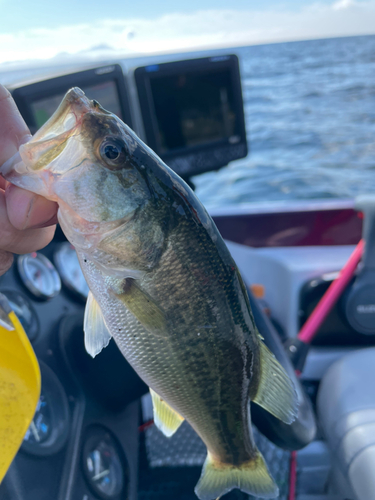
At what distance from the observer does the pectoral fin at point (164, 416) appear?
126 centimetres

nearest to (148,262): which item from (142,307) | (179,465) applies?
(142,307)

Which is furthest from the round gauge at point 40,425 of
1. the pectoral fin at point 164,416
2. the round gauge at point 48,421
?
the pectoral fin at point 164,416

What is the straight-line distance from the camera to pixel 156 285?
40.6 inches

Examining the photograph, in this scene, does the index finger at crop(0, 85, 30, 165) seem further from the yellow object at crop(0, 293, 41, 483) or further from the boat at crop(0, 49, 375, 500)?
the boat at crop(0, 49, 375, 500)

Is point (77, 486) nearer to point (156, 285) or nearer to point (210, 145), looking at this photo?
point (156, 285)

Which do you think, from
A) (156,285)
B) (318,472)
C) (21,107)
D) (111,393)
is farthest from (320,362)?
(21,107)

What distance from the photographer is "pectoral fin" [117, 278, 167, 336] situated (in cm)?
102

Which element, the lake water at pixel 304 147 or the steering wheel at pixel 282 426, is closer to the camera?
the steering wheel at pixel 282 426

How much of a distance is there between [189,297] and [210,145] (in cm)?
291

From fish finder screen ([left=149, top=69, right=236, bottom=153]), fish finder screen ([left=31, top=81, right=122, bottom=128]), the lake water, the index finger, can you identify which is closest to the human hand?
the index finger

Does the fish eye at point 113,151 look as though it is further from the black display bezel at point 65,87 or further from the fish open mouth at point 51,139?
the black display bezel at point 65,87

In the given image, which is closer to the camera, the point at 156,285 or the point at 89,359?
the point at 156,285

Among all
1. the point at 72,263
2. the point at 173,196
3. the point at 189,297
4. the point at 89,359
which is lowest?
the point at 89,359

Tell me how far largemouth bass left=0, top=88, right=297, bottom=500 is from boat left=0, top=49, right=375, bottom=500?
1.70 ft
